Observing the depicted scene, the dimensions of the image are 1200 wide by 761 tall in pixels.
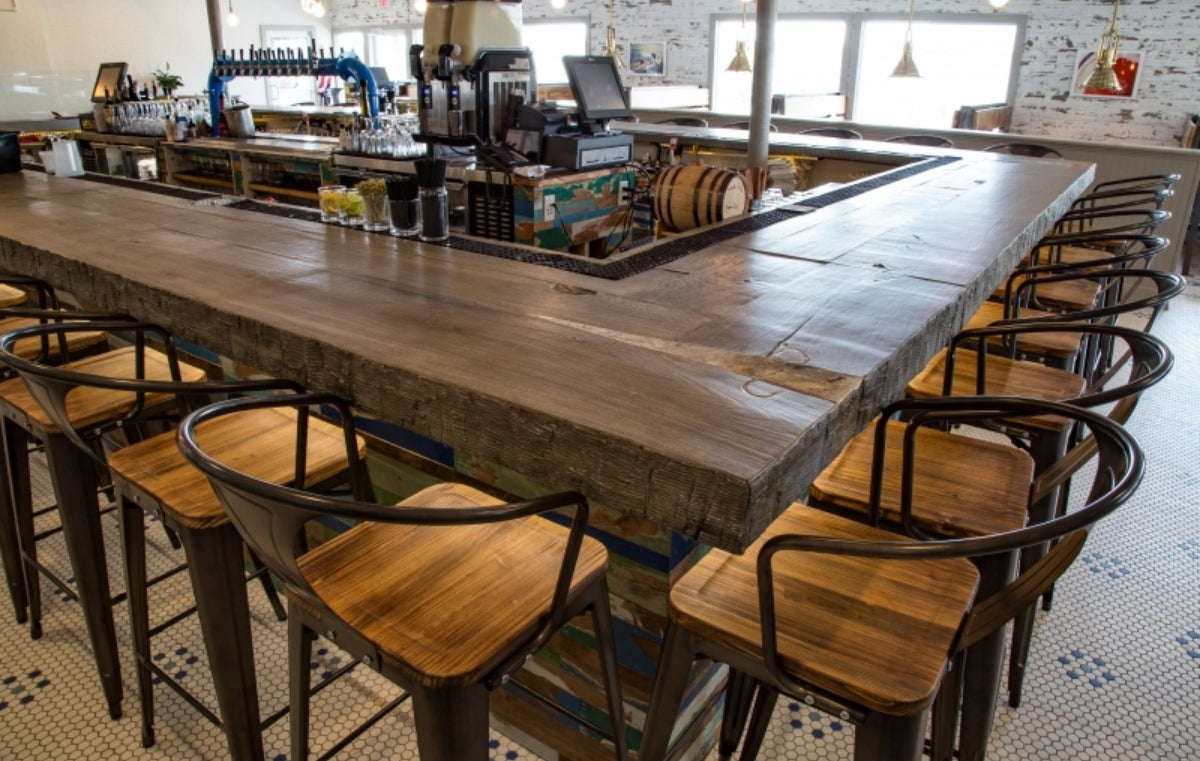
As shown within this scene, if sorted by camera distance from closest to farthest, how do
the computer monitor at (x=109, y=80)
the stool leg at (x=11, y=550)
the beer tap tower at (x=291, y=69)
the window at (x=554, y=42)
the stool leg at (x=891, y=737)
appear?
the stool leg at (x=891, y=737), the stool leg at (x=11, y=550), the beer tap tower at (x=291, y=69), the computer monitor at (x=109, y=80), the window at (x=554, y=42)

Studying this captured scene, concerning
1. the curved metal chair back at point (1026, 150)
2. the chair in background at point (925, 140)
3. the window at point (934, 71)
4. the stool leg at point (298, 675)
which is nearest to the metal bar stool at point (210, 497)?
the stool leg at point (298, 675)

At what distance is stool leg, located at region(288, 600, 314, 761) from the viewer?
4.17 ft

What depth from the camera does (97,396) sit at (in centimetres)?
180

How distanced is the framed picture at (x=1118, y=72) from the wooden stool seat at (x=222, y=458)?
9542mm

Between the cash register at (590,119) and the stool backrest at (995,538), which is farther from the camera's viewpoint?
the cash register at (590,119)

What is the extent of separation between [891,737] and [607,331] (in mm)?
793

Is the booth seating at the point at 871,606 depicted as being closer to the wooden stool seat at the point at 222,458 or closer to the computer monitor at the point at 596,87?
the wooden stool seat at the point at 222,458

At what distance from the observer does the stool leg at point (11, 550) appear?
84.0 inches

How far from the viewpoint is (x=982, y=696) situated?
1505 millimetres

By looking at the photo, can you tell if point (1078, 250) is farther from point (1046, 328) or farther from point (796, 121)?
point (796, 121)

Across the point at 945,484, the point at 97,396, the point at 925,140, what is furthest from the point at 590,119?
the point at 925,140

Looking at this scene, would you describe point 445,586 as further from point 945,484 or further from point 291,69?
point 291,69

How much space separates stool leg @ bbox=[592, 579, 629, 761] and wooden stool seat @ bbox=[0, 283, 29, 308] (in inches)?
95.4

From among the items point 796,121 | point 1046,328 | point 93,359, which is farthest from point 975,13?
point 93,359
